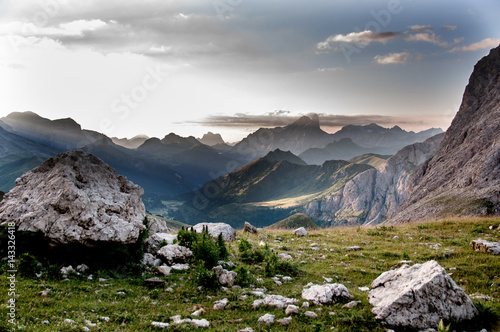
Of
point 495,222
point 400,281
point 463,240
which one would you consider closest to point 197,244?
point 400,281

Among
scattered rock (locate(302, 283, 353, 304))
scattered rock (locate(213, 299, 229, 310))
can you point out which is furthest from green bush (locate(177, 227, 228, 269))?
scattered rock (locate(302, 283, 353, 304))

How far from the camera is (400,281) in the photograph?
8.77m

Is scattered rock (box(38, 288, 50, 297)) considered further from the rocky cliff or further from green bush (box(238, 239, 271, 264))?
the rocky cliff

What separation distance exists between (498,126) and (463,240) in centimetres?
10209

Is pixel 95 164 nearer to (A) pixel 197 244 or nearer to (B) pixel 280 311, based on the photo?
(A) pixel 197 244

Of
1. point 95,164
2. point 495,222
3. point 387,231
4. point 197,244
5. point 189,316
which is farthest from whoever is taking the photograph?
point 387,231

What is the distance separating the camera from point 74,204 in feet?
40.3

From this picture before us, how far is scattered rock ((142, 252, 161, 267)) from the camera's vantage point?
1271cm

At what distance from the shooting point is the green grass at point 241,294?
7582mm

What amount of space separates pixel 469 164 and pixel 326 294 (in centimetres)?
10074

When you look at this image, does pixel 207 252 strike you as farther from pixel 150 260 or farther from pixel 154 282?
pixel 154 282

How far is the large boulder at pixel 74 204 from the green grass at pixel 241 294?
2.02 m

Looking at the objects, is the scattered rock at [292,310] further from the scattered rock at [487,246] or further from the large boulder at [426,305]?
the scattered rock at [487,246]

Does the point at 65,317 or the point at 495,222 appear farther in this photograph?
the point at 495,222
